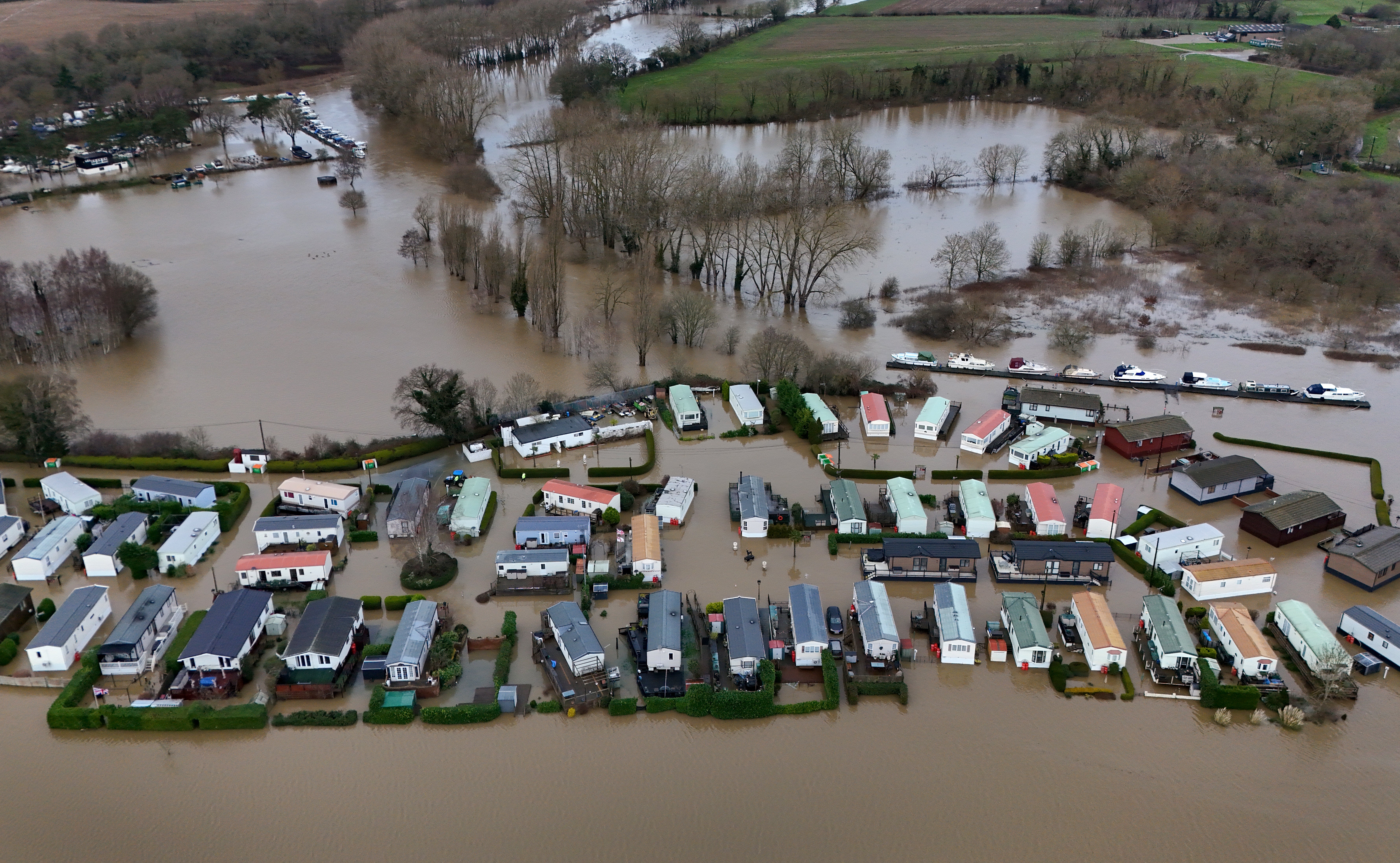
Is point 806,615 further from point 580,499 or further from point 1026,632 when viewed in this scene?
point 580,499

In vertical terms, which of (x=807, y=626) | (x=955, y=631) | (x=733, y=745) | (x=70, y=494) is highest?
(x=70, y=494)

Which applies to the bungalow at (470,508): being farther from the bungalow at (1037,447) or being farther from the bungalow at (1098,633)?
the bungalow at (1037,447)

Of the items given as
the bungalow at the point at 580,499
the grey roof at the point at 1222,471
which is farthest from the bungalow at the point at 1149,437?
the bungalow at the point at 580,499

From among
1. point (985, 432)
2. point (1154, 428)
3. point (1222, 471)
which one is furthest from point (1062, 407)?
point (1222, 471)

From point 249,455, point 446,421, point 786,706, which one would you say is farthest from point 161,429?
point 786,706

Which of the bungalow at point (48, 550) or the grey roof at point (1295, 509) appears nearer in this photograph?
the bungalow at point (48, 550)
